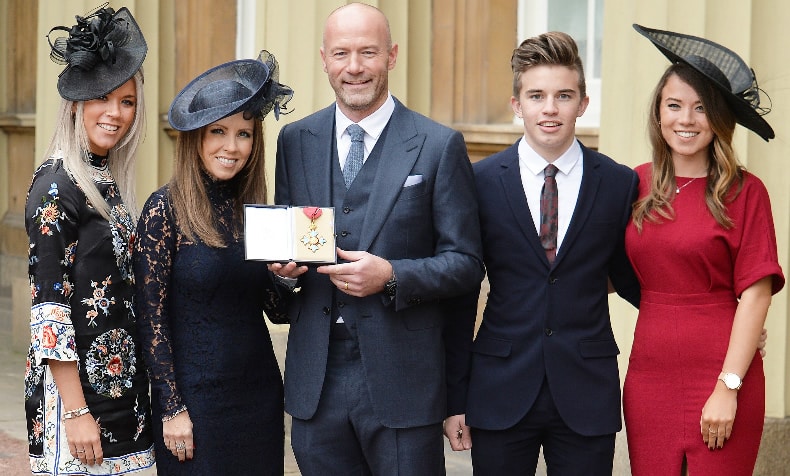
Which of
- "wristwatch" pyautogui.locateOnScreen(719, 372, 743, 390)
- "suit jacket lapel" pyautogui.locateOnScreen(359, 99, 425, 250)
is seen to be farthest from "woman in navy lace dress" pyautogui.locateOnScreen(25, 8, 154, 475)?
"wristwatch" pyautogui.locateOnScreen(719, 372, 743, 390)

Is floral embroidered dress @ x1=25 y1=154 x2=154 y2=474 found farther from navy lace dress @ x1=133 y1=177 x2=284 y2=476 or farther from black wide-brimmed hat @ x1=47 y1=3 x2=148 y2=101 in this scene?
black wide-brimmed hat @ x1=47 y1=3 x2=148 y2=101

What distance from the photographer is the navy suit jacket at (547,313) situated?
13.2 ft

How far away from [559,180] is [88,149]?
64.1 inches

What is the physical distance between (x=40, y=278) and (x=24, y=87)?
8884 mm

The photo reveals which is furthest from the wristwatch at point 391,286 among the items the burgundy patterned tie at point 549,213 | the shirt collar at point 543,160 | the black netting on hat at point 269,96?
the black netting on hat at point 269,96

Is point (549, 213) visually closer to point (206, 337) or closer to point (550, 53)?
point (550, 53)

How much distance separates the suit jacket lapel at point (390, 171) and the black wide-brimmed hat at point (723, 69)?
86 cm

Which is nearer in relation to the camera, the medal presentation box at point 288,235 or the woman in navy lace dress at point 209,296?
the medal presentation box at point 288,235

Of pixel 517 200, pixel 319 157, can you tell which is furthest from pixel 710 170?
pixel 319 157

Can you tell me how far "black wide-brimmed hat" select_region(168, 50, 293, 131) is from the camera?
13.4ft

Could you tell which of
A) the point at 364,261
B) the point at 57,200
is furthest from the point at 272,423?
the point at 57,200

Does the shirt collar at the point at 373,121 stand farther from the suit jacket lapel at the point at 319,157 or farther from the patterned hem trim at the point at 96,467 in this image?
the patterned hem trim at the point at 96,467

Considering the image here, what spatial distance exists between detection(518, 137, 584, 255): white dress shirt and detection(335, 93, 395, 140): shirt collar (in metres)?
0.50

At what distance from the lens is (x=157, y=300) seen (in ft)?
13.1
